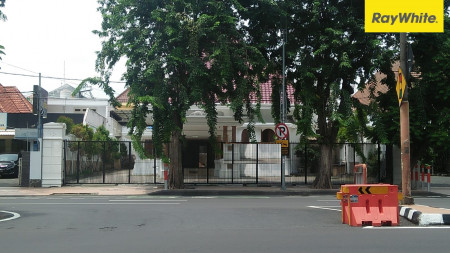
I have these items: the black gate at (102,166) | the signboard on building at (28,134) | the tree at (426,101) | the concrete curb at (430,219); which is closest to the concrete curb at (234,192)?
the black gate at (102,166)

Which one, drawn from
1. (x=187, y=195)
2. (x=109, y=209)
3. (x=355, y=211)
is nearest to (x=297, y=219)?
(x=355, y=211)

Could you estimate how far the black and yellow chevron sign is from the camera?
1023cm

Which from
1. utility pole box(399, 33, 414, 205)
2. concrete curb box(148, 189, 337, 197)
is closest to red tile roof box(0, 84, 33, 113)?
concrete curb box(148, 189, 337, 197)

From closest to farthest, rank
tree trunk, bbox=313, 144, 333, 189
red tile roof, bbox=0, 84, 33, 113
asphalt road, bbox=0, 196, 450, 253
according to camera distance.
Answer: asphalt road, bbox=0, 196, 450, 253 < tree trunk, bbox=313, 144, 333, 189 < red tile roof, bbox=0, 84, 33, 113

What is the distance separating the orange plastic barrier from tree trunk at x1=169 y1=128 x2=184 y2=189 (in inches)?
432

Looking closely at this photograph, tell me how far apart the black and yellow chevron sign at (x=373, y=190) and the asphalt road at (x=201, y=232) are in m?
0.88

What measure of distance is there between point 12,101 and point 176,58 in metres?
25.7

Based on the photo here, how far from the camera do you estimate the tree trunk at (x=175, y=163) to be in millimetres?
20156

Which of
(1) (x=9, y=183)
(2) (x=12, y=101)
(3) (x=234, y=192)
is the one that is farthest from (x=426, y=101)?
(2) (x=12, y=101)

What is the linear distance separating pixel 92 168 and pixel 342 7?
1458 centimetres

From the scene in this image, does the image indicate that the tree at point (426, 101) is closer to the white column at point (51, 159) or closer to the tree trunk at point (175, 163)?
the tree trunk at point (175, 163)

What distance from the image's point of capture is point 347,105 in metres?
19.4

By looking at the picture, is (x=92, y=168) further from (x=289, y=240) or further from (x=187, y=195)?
(x=289, y=240)

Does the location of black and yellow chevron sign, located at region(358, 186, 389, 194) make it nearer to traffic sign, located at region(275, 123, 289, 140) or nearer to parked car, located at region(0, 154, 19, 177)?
traffic sign, located at region(275, 123, 289, 140)
